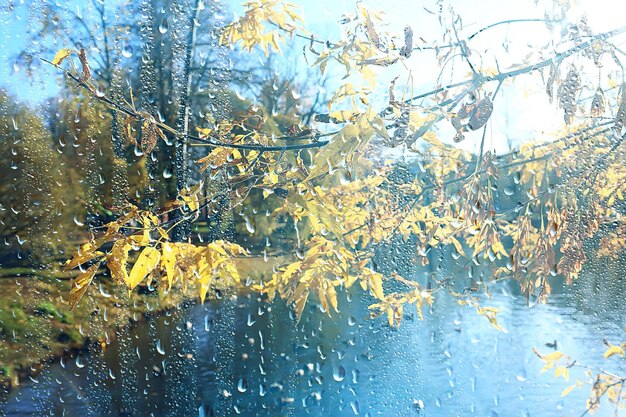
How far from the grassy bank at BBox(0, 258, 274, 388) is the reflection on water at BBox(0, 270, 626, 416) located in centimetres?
3

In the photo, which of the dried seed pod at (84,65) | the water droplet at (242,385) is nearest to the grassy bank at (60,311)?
the water droplet at (242,385)

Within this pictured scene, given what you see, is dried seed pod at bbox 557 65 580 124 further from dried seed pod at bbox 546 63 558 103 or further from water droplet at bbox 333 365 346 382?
water droplet at bbox 333 365 346 382

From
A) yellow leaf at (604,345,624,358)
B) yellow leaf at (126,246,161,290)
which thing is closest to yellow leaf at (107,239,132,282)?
yellow leaf at (126,246,161,290)

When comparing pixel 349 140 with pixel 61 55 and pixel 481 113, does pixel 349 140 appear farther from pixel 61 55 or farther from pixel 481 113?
pixel 61 55

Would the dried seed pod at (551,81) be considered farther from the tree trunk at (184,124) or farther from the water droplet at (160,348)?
the water droplet at (160,348)

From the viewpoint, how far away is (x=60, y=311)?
32.9 inches

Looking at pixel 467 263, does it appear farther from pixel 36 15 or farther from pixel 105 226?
pixel 36 15

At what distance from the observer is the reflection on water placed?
86 cm

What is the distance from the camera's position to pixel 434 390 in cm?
89

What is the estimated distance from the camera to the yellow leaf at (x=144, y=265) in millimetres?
770

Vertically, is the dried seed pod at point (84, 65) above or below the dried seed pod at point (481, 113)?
above

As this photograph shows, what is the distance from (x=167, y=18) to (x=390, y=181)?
0.46 m

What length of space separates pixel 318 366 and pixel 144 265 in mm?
341

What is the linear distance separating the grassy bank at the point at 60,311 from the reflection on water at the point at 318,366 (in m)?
0.03
